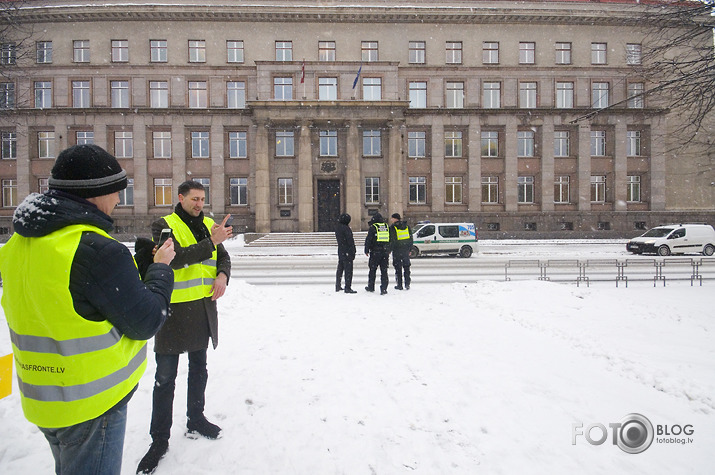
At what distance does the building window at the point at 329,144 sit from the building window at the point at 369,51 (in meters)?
7.10

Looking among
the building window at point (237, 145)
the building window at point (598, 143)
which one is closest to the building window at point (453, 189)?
the building window at point (598, 143)

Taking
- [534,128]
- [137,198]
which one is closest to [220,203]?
[137,198]

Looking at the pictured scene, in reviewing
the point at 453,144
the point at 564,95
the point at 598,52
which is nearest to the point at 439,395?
the point at 453,144

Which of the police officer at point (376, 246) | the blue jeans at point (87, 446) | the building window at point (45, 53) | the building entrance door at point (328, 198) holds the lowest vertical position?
the blue jeans at point (87, 446)

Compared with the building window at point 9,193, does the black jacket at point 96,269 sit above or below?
below

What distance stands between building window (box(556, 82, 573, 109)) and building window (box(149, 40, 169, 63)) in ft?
108

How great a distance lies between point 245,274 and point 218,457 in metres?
11.5

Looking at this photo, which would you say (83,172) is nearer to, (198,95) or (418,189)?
(418,189)

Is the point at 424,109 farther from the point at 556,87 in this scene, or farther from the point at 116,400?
the point at 116,400

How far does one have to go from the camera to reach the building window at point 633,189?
3188cm

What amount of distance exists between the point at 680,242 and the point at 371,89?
22.8m

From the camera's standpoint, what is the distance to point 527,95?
31.8 m

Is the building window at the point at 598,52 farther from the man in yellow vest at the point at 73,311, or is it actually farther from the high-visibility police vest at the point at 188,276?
the man in yellow vest at the point at 73,311

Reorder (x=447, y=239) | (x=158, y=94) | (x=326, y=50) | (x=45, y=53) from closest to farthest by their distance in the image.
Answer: (x=447, y=239) < (x=45, y=53) < (x=158, y=94) < (x=326, y=50)
